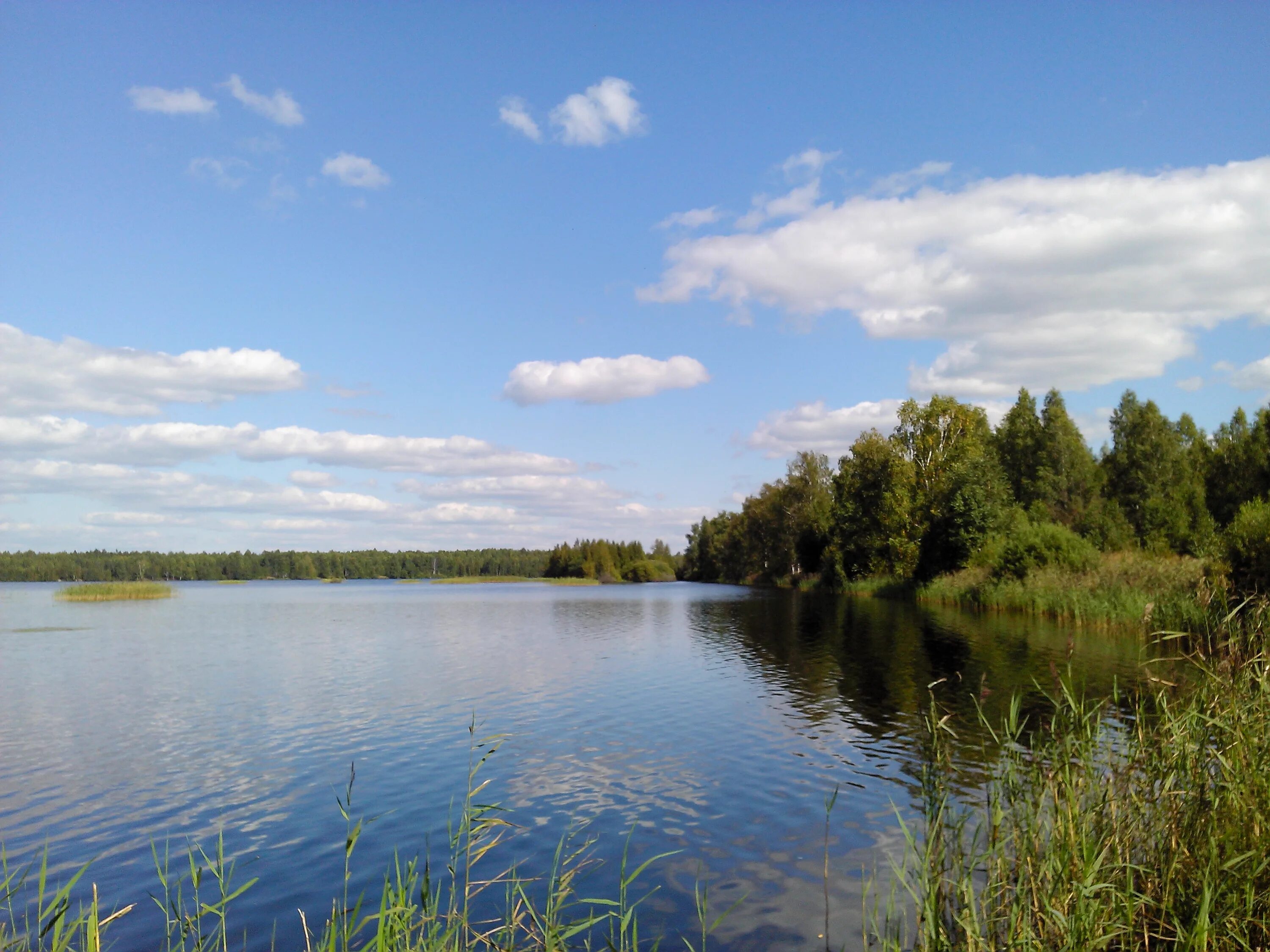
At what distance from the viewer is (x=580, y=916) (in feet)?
27.5

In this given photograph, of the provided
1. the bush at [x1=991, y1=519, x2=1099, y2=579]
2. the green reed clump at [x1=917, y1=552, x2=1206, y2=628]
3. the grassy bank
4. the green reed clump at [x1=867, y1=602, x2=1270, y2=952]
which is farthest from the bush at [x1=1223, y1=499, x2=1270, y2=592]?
the grassy bank

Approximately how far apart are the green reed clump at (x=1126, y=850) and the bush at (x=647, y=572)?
15142 centimetres

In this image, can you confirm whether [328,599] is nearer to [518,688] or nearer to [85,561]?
[518,688]

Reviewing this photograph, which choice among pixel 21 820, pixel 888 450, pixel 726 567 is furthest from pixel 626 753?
pixel 726 567

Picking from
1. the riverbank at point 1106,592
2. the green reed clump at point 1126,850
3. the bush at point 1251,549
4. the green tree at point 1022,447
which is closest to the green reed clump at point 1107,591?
the riverbank at point 1106,592

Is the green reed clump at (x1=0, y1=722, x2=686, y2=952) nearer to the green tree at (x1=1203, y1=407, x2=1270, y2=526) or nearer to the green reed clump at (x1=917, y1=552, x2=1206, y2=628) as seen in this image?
the green reed clump at (x1=917, y1=552, x2=1206, y2=628)

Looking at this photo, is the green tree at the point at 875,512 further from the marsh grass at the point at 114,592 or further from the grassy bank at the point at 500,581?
the grassy bank at the point at 500,581

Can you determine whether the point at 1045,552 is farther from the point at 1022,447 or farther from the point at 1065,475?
the point at 1022,447

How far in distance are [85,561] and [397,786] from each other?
190 m

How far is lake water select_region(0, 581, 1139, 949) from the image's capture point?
9.49 meters

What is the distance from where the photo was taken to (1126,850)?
7043 mm

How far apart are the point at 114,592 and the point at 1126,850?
78406 millimetres

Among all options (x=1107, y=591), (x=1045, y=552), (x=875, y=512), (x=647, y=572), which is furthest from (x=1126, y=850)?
(x=647, y=572)

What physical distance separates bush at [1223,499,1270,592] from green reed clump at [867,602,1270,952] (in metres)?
20.7
